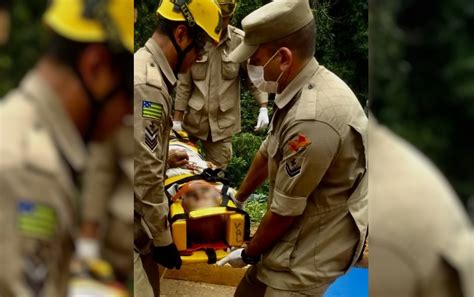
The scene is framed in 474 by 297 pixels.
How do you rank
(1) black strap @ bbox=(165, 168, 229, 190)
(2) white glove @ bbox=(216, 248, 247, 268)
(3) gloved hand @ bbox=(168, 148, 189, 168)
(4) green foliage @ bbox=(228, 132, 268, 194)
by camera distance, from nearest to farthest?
(2) white glove @ bbox=(216, 248, 247, 268), (1) black strap @ bbox=(165, 168, 229, 190), (3) gloved hand @ bbox=(168, 148, 189, 168), (4) green foliage @ bbox=(228, 132, 268, 194)

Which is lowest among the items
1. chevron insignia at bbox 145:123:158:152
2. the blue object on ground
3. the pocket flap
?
the blue object on ground

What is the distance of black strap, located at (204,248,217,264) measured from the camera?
3.45 m

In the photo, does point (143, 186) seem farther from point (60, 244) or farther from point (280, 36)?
point (60, 244)

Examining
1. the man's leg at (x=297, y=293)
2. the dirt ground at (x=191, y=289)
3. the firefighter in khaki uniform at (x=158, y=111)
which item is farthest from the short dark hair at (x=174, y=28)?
the dirt ground at (x=191, y=289)

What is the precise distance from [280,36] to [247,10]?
2.85 meters

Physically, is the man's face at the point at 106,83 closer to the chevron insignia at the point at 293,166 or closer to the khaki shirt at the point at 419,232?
the khaki shirt at the point at 419,232

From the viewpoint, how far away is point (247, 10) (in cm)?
555

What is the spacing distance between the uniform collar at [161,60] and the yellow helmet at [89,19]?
5.05ft

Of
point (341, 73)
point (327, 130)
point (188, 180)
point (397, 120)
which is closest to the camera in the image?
point (397, 120)

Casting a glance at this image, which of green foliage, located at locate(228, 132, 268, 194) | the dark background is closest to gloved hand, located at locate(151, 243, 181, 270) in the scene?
the dark background

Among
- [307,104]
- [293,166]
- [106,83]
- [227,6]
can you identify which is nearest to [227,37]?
[227,6]

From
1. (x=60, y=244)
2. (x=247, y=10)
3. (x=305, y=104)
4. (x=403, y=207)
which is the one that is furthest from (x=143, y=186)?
(x=247, y=10)

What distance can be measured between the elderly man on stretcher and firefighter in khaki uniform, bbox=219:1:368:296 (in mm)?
560

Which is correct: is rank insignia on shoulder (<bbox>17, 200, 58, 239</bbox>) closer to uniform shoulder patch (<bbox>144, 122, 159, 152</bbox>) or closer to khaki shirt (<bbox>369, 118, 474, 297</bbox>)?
khaki shirt (<bbox>369, 118, 474, 297</bbox>)
